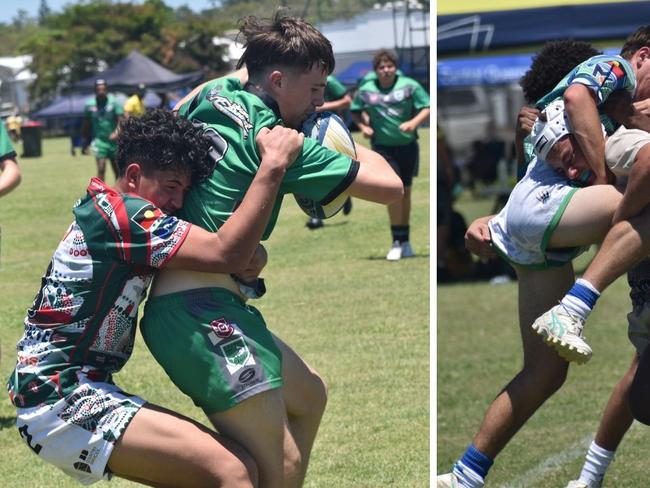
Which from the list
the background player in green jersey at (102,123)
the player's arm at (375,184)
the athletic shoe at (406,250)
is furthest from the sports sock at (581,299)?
the background player in green jersey at (102,123)

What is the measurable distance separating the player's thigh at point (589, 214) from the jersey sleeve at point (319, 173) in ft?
3.39

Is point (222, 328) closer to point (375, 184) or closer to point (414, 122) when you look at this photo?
point (375, 184)

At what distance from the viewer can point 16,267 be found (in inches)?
545

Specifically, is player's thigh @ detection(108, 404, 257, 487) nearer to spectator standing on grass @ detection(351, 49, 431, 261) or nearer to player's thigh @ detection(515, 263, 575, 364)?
player's thigh @ detection(515, 263, 575, 364)

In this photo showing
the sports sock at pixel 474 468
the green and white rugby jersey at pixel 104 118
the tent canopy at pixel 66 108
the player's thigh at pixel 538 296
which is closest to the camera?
the player's thigh at pixel 538 296

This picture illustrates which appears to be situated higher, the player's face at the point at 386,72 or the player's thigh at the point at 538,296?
the player's thigh at the point at 538,296

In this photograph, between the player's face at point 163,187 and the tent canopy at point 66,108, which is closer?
the player's face at point 163,187

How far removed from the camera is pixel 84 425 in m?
3.78

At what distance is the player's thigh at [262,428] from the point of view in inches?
151

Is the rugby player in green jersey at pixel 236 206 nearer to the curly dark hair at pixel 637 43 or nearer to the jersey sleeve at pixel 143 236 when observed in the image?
the jersey sleeve at pixel 143 236

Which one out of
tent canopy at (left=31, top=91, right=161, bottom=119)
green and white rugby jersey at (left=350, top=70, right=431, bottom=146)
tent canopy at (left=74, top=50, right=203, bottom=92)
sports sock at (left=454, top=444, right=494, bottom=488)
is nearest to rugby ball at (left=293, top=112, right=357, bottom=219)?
sports sock at (left=454, top=444, right=494, bottom=488)

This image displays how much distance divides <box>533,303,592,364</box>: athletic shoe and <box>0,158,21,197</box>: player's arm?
363 centimetres

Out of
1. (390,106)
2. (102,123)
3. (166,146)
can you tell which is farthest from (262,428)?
(102,123)

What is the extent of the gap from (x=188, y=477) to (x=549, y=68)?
7.88 ft
